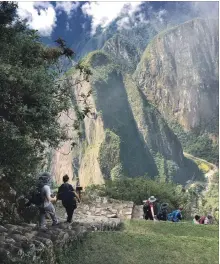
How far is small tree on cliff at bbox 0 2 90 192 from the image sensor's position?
10.8 meters

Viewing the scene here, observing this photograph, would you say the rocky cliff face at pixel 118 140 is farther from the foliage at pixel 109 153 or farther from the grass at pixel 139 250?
the grass at pixel 139 250

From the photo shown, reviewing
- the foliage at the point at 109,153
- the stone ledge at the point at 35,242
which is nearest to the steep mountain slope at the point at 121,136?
the foliage at the point at 109,153

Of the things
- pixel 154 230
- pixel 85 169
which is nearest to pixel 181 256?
pixel 154 230

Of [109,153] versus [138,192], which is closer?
[138,192]

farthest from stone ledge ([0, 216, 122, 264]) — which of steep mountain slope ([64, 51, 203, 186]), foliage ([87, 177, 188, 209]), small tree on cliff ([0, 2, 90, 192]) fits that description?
steep mountain slope ([64, 51, 203, 186])

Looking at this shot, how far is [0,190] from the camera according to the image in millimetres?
13195

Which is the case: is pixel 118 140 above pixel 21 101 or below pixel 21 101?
above

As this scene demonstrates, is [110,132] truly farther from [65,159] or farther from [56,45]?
[56,45]

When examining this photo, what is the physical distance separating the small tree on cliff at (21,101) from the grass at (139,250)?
2.74 meters

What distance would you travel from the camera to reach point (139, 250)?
437 inches

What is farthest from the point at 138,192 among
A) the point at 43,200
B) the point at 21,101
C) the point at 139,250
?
the point at 21,101

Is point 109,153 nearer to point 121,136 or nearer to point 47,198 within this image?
point 121,136

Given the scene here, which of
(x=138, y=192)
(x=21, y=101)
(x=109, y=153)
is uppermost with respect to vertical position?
(x=109, y=153)

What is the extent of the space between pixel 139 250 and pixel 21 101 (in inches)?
197
